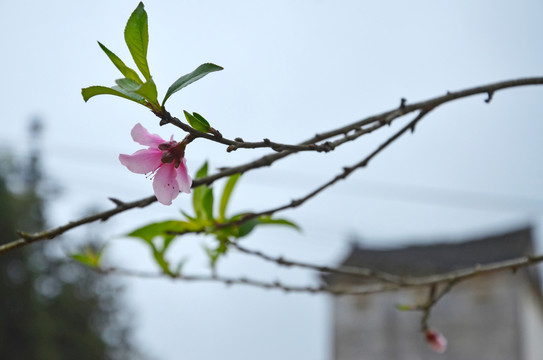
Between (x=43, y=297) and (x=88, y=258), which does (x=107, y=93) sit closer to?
(x=88, y=258)

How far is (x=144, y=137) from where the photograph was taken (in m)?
0.57

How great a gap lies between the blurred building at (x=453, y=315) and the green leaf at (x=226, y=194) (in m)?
7.08

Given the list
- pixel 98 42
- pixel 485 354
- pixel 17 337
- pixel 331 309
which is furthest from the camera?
pixel 17 337

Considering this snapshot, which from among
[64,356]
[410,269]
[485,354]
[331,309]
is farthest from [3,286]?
[485,354]

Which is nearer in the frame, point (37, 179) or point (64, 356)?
point (64, 356)

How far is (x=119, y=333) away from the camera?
13.1 m

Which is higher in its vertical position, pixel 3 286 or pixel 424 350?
pixel 3 286

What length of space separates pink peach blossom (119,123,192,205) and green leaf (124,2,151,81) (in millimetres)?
53

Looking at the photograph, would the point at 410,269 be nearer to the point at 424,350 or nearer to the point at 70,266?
the point at 424,350

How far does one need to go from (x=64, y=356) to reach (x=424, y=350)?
6296mm

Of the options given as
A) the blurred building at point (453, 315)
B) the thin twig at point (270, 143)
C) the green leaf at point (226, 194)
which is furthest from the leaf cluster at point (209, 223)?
the blurred building at point (453, 315)

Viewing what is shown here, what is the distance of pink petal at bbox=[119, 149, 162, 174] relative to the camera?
57 cm

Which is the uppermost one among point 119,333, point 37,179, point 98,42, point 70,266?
point 37,179

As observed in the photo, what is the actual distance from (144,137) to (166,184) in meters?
0.04
